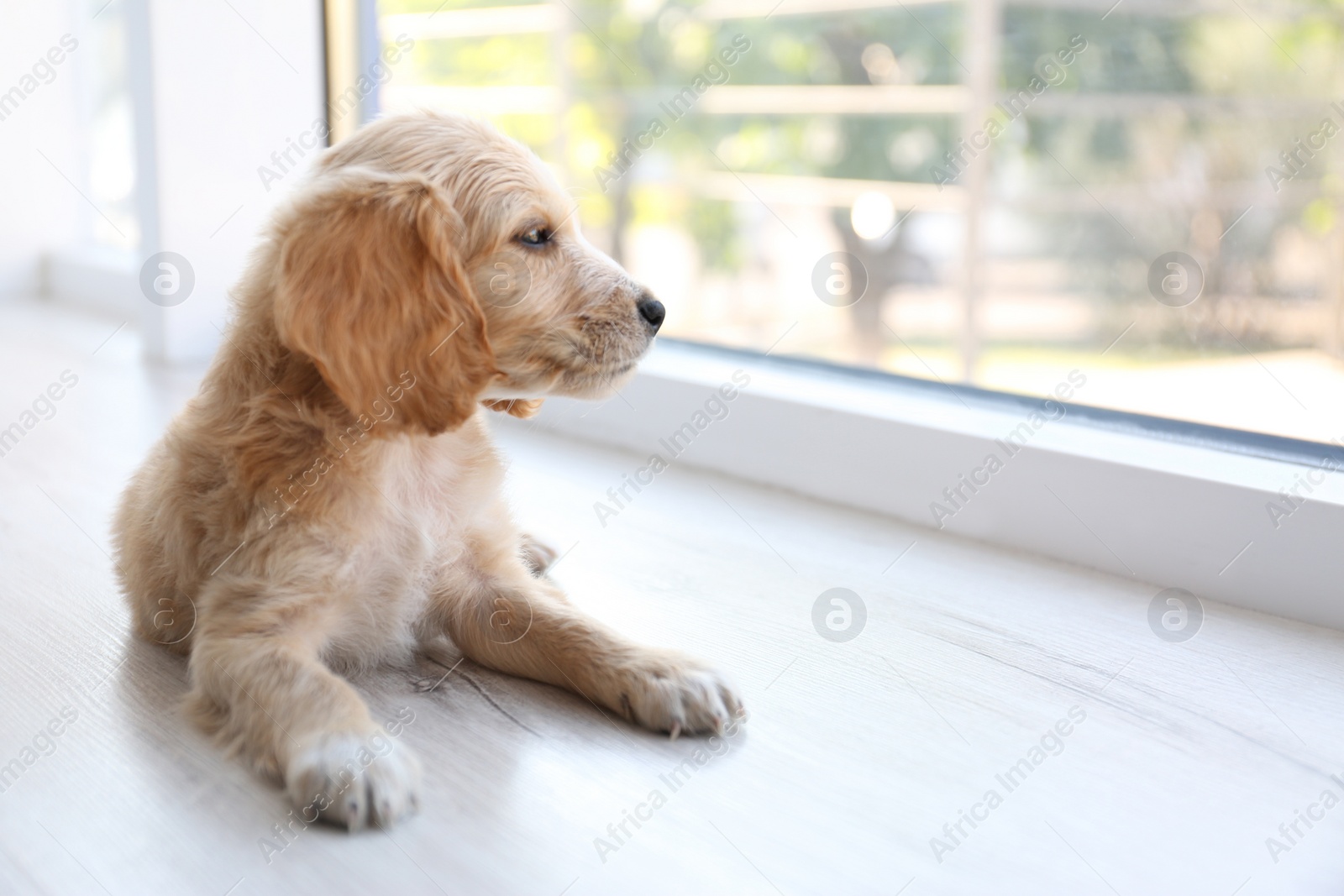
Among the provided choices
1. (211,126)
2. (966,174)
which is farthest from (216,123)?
(966,174)

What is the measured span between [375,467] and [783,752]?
63 centimetres

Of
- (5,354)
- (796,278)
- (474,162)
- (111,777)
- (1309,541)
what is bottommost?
(5,354)

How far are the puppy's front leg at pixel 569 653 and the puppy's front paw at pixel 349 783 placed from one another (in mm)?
306

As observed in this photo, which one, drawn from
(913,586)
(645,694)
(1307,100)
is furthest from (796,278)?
(645,694)

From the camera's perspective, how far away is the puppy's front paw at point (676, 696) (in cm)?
136

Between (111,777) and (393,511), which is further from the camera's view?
(393,511)

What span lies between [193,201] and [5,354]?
36.7 inches

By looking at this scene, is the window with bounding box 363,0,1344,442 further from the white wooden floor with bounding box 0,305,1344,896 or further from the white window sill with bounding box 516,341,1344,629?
the white wooden floor with bounding box 0,305,1344,896

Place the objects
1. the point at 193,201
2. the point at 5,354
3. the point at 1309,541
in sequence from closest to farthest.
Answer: the point at 1309,541 → the point at 193,201 → the point at 5,354

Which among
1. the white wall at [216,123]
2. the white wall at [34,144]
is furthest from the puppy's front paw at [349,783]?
the white wall at [34,144]

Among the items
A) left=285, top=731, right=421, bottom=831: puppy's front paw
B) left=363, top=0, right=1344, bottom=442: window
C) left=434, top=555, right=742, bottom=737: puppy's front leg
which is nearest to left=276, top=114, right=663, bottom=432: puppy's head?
left=434, top=555, right=742, bottom=737: puppy's front leg

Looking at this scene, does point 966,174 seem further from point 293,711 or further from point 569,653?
point 293,711

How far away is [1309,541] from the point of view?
1.71m

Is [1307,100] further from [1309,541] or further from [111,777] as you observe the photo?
[111,777]
